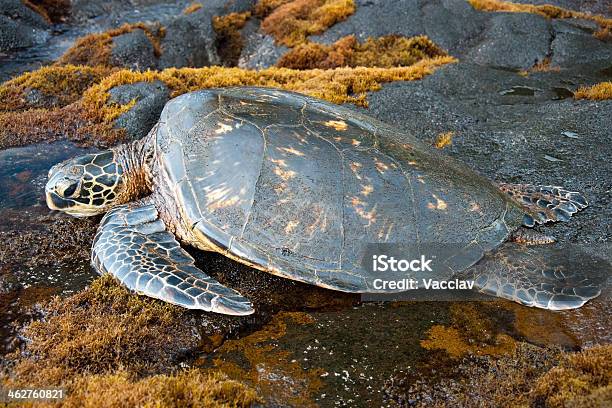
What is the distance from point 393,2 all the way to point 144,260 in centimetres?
1056

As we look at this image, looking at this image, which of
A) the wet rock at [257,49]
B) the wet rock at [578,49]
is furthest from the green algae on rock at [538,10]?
the wet rock at [257,49]

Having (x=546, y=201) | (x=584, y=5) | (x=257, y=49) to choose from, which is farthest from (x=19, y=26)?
(x=584, y=5)

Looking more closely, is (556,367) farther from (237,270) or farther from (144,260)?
(144,260)

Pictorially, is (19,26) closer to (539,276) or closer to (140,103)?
(140,103)

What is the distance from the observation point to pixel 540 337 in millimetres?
3781

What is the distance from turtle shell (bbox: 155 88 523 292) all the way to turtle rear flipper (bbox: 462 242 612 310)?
0.50 feet

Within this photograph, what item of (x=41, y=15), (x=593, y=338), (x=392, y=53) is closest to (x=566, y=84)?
(x=392, y=53)

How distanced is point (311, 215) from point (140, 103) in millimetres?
4473

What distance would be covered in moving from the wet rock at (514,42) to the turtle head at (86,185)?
8.58 meters

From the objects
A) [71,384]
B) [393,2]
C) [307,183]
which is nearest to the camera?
[71,384]

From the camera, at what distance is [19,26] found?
13188 millimetres

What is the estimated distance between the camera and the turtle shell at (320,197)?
4133mm

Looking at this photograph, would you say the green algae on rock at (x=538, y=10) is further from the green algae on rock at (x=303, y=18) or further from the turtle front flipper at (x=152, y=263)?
the turtle front flipper at (x=152, y=263)

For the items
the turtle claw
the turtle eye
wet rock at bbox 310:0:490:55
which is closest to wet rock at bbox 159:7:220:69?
wet rock at bbox 310:0:490:55
